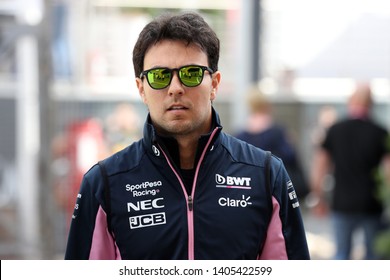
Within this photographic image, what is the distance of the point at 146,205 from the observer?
2.56 metres

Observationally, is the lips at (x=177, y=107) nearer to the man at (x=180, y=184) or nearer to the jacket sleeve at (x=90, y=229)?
the man at (x=180, y=184)

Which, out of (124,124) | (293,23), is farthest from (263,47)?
(124,124)

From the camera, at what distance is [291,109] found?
418 inches

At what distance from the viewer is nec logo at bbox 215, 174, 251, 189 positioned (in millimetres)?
2604

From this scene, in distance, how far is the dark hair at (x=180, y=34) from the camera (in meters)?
2.53

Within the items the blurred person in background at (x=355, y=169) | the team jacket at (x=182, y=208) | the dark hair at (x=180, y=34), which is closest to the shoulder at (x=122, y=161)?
the team jacket at (x=182, y=208)

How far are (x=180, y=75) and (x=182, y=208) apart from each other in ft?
1.14

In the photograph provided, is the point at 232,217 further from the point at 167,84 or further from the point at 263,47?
the point at 263,47

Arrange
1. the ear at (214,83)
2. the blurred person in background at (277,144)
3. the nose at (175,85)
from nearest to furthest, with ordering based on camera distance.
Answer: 1. the nose at (175,85)
2. the ear at (214,83)
3. the blurred person in background at (277,144)

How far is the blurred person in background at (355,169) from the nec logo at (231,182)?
4.93 metres

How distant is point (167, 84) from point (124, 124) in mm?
6534

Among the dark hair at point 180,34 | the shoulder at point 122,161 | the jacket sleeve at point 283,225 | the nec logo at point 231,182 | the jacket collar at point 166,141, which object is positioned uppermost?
the dark hair at point 180,34

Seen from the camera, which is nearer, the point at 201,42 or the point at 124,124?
the point at 201,42
